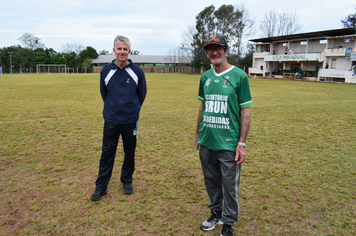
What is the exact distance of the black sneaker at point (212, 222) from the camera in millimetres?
A: 2969

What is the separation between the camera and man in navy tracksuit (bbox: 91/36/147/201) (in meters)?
3.49

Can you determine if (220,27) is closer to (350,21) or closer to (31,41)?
(350,21)

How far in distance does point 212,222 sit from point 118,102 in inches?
75.4

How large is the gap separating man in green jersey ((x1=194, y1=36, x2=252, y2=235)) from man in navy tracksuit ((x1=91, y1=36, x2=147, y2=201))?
1.19m

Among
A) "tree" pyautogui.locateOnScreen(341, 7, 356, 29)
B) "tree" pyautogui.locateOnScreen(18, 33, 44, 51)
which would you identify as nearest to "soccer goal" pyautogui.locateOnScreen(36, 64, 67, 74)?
"tree" pyautogui.locateOnScreen(18, 33, 44, 51)

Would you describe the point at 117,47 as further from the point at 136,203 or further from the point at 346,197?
the point at 346,197

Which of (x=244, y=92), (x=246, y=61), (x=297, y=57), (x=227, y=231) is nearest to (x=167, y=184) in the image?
(x=227, y=231)

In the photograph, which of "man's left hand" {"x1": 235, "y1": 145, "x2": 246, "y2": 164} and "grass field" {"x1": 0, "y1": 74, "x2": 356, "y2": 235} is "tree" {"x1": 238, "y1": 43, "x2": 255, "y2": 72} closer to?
"grass field" {"x1": 0, "y1": 74, "x2": 356, "y2": 235}

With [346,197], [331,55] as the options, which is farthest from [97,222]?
[331,55]

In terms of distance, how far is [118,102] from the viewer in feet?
11.5

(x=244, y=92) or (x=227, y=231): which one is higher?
(x=244, y=92)

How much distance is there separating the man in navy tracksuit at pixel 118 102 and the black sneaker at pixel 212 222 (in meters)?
1.46

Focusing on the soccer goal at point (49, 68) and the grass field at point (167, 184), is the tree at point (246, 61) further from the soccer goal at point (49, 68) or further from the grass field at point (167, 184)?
the grass field at point (167, 184)

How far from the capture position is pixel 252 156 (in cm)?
552
